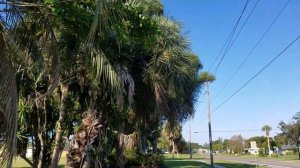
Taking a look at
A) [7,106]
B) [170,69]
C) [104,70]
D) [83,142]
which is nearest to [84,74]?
[83,142]

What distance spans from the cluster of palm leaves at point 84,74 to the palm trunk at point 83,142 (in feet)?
0.10

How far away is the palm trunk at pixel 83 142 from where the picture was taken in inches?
503

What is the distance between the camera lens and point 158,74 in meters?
17.6

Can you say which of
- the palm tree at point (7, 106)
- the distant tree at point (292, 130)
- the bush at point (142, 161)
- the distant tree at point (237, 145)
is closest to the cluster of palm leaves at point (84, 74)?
the palm tree at point (7, 106)

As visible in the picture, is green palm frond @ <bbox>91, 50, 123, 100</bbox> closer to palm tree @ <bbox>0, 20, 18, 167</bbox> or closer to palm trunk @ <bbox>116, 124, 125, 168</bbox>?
palm tree @ <bbox>0, 20, 18, 167</bbox>

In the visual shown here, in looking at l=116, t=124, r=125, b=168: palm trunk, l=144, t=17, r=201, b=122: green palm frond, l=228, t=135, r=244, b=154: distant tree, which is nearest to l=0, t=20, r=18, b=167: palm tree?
l=144, t=17, r=201, b=122: green palm frond

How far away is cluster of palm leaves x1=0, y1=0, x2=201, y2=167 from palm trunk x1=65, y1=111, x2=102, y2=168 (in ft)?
0.10

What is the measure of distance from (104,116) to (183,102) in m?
6.20

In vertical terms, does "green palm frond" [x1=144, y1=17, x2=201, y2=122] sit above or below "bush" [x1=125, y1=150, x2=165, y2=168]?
above

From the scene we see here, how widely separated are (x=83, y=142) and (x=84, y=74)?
87.5 inches

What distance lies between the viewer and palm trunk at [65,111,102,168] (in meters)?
12.8

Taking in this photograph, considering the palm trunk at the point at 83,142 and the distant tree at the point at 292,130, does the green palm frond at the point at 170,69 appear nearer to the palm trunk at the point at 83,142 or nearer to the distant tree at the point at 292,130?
the palm trunk at the point at 83,142

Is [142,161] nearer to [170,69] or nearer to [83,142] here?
[170,69]

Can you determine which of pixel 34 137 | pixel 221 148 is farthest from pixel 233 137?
pixel 34 137
